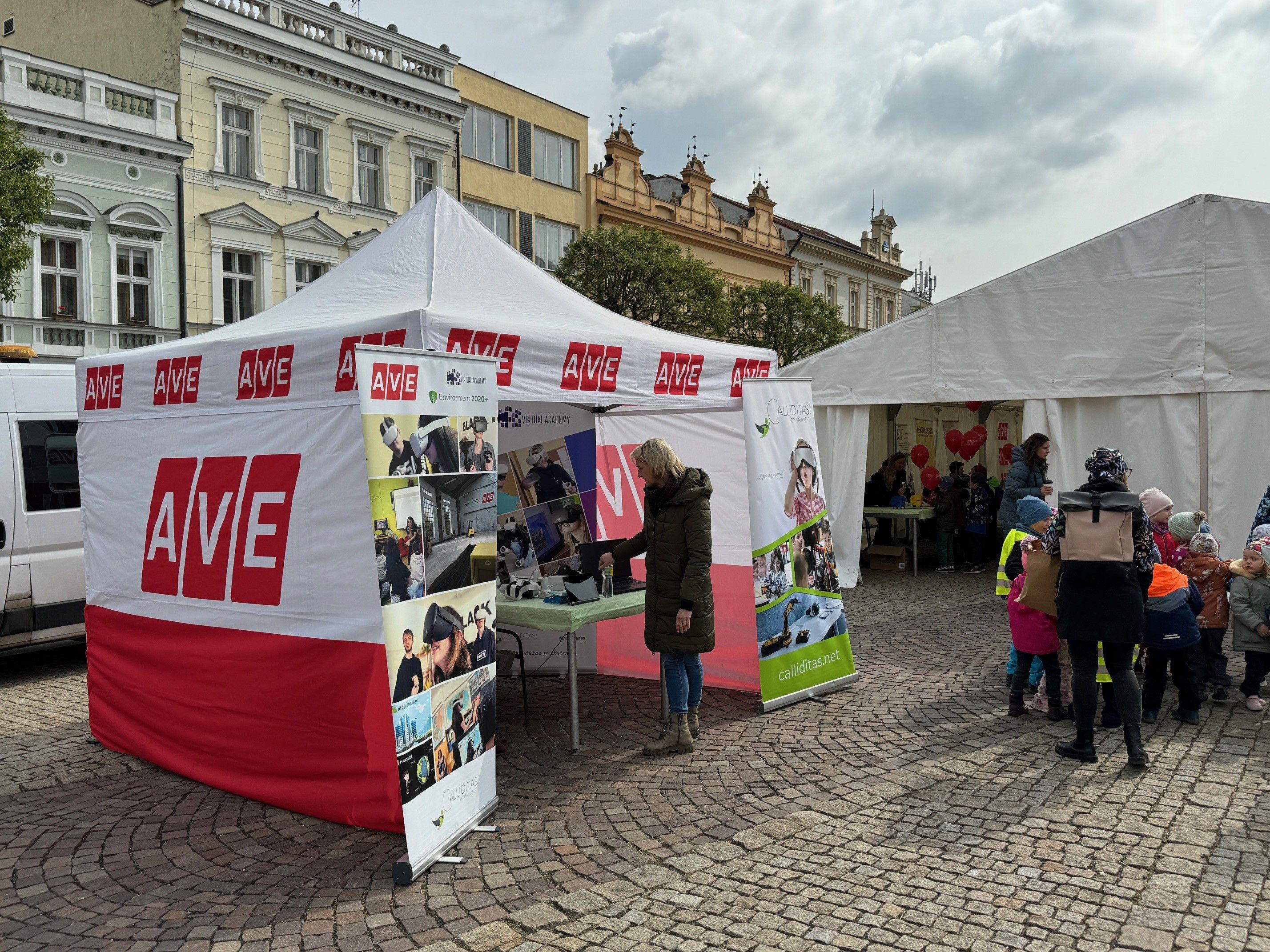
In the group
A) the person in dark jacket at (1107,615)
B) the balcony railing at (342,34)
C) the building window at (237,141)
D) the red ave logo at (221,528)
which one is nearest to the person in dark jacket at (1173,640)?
the person in dark jacket at (1107,615)

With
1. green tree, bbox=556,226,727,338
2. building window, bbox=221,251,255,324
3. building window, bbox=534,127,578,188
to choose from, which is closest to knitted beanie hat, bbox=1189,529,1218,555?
building window, bbox=221,251,255,324

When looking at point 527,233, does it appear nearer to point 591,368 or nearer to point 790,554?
point 790,554

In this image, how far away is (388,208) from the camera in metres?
25.8

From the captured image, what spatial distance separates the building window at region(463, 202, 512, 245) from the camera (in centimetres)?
2872

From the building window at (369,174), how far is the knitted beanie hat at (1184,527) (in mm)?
22811

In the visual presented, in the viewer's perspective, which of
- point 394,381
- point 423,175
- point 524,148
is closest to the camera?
point 394,381

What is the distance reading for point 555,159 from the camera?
31609 millimetres

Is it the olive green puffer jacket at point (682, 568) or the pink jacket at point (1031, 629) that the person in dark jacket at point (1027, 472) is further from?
the olive green puffer jacket at point (682, 568)

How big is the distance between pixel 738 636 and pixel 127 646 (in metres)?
4.14

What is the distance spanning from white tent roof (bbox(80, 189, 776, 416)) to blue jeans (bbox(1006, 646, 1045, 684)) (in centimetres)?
259

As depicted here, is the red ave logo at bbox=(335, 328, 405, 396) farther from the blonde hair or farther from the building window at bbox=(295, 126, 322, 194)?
the building window at bbox=(295, 126, 322, 194)

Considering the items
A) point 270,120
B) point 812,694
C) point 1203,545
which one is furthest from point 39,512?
point 270,120

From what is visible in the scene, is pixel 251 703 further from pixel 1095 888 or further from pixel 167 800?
pixel 1095 888

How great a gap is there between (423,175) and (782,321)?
13040 millimetres
